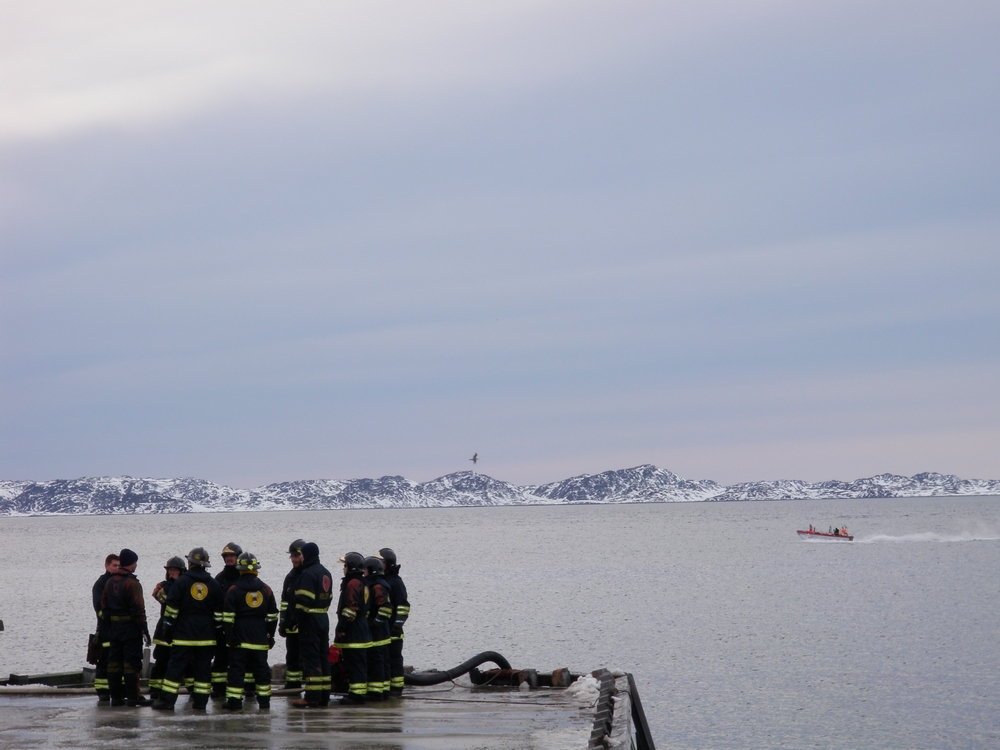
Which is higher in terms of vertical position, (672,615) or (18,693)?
(18,693)

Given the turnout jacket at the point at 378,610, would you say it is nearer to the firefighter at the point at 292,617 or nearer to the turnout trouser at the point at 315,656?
the turnout trouser at the point at 315,656

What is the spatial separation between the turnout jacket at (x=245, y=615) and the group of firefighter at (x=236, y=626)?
0.01 metres

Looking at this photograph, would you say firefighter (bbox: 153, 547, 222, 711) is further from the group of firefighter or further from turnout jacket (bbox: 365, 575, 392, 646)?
turnout jacket (bbox: 365, 575, 392, 646)

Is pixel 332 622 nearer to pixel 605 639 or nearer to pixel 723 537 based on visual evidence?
→ pixel 605 639

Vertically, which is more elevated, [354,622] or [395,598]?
[395,598]

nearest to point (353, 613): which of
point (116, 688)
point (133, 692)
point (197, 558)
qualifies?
point (197, 558)

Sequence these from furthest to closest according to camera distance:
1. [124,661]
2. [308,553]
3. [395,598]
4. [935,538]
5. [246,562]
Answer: [935,538] < [395,598] < [124,661] < [308,553] < [246,562]

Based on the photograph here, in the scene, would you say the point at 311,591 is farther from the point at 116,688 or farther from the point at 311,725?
the point at 116,688

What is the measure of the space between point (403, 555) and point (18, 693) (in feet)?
307

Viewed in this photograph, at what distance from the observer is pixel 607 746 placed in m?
11.1

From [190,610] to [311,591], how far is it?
1534mm

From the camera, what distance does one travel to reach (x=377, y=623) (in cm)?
1421

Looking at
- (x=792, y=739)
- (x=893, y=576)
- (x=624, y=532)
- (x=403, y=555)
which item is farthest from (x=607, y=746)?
(x=624, y=532)

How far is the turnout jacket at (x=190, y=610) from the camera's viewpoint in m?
13.5
